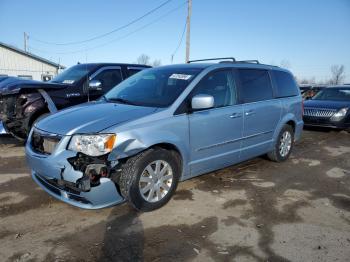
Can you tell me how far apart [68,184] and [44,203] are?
80 centimetres

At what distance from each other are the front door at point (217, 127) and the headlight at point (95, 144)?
3.69ft

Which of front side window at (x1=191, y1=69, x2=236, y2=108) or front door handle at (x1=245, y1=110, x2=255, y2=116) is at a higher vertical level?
front side window at (x1=191, y1=69, x2=236, y2=108)

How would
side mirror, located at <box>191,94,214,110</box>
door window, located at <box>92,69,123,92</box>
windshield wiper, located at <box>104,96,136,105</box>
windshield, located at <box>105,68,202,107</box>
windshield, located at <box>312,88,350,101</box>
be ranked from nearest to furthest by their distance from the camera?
side mirror, located at <box>191,94,214,110</box>, windshield, located at <box>105,68,202,107</box>, windshield wiper, located at <box>104,96,136,105</box>, door window, located at <box>92,69,123,92</box>, windshield, located at <box>312,88,350,101</box>

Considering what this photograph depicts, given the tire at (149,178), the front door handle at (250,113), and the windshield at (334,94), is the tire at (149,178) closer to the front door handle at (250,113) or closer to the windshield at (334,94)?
the front door handle at (250,113)

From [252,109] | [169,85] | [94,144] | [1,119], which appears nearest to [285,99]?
[252,109]

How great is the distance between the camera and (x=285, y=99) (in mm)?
5699

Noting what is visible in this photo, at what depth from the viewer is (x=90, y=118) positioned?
3.52 metres

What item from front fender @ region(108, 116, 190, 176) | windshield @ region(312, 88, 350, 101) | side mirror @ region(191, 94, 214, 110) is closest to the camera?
front fender @ region(108, 116, 190, 176)

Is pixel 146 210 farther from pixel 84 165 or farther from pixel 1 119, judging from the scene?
pixel 1 119

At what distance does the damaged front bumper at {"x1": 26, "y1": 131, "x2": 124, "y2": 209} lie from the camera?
311 cm

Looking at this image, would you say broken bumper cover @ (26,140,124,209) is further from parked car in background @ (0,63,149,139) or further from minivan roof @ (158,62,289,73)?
parked car in background @ (0,63,149,139)

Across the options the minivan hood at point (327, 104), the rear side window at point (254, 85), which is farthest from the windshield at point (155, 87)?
the minivan hood at point (327, 104)

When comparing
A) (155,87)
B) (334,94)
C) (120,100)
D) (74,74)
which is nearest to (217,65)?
(155,87)

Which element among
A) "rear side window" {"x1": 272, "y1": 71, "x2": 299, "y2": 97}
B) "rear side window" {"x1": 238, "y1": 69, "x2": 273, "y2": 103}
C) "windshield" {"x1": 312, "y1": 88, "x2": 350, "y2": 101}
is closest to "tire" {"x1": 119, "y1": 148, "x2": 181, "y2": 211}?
"rear side window" {"x1": 238, "y1": 69, "x2": 273, "y2": 103}
